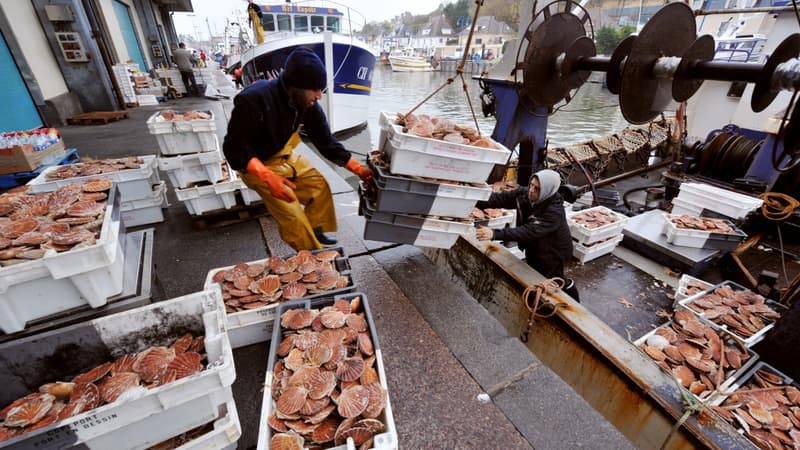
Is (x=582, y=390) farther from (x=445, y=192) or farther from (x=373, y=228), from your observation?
(x=373, y=228)

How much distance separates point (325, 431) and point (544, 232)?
2789 millimetres

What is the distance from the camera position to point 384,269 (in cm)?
296

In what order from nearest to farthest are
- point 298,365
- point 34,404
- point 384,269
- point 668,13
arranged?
point 34,404 < point 298,365 < point 668,13 < point 384,269

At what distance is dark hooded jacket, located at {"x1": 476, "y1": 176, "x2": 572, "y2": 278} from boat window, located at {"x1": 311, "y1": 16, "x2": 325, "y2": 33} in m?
12.3

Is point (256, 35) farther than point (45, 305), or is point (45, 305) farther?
point (256, 35)

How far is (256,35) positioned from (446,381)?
1270 centimetres

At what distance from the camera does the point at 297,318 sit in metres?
1.75

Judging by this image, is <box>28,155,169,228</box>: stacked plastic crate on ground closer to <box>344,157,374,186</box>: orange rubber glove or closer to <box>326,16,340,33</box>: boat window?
<box>344,157,374,186</box>: orange rubber glove

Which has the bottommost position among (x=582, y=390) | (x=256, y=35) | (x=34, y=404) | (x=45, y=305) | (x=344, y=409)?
(x=582, y=390)

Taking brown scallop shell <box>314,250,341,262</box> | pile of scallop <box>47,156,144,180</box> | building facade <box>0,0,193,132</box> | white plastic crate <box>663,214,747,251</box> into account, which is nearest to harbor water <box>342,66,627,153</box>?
building facade <box>0,0,193,132</box>

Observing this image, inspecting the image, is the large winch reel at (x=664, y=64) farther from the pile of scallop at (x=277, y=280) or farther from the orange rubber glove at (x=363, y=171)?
the pile of scallop at (x=277, y=280)

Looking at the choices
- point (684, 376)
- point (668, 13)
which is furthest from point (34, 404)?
point (668, 13)

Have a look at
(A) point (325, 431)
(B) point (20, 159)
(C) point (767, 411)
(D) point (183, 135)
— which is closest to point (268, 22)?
(B) point (20, 159)

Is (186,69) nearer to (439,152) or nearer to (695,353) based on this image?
(439,152)
